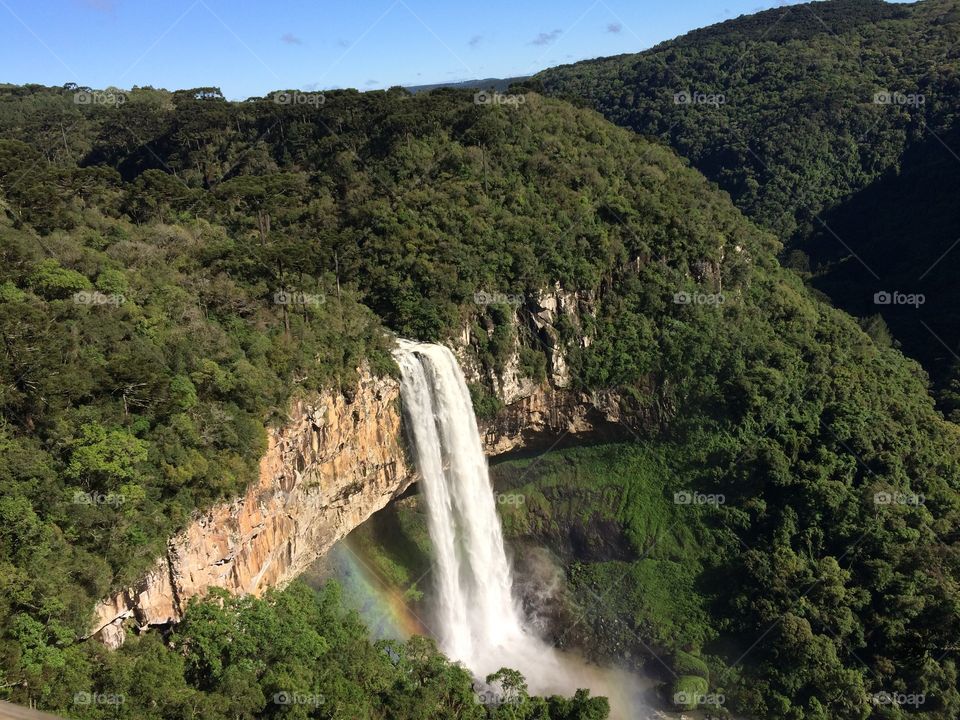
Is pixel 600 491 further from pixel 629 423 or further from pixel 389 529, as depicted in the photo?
pixel 389 529

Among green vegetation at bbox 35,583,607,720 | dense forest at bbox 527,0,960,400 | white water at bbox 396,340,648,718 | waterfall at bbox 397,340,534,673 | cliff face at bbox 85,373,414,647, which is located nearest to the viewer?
green vegetation at bbox 35,583,607,720

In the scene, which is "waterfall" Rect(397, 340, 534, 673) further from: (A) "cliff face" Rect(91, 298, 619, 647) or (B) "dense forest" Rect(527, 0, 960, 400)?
(B) "dense forest" Rect(527, 0, 960, 400)

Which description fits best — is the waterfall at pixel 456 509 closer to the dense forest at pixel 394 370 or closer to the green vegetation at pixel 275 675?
the dense forest at pixel 394 370

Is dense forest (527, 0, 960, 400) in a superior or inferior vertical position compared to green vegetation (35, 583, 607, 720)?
superior

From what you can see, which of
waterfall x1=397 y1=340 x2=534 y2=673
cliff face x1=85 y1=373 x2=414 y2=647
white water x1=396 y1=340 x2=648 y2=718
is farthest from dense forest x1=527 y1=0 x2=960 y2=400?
cliff face x1=85 y1=373 x2=414 y2=647

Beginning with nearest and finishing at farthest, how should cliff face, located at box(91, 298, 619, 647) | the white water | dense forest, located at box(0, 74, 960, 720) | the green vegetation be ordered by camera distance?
the green vegetation, dense forest, located at box(0, 74, 960, 720), cliff face, located at box(91, 298, 619, 647), the white water

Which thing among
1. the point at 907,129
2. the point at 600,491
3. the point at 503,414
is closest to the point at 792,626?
the point at 600,491
